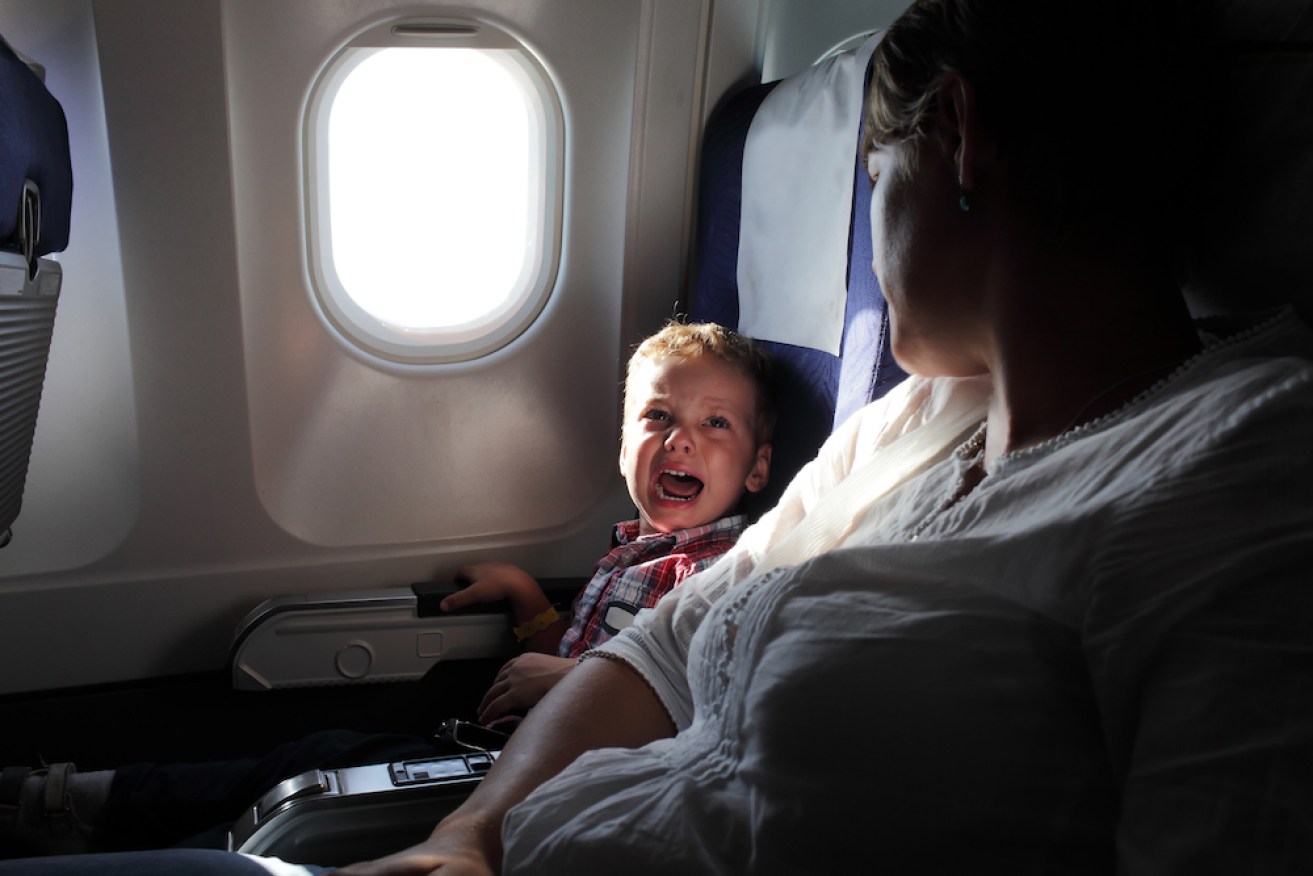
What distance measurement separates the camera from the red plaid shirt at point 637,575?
1975 mm

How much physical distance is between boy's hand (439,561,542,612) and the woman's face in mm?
1367

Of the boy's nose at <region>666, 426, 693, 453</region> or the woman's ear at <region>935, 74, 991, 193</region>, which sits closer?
the woman's ear at <region>935, 74, 991, 193</region>

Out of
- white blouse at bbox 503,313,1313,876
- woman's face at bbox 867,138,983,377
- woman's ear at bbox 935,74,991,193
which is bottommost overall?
white blouse at bbox 503,313,1313,876

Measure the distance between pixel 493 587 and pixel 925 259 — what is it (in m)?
1.53

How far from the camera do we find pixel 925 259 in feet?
3.43

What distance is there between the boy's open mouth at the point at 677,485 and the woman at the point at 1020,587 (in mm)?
914

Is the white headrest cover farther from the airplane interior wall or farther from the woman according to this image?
the woman

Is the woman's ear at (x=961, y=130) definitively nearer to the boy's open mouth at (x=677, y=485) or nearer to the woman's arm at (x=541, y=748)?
the woman's arm at (x=541, y=748)

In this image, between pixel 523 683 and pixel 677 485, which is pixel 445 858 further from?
pixel 677 485

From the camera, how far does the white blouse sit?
0.61 m

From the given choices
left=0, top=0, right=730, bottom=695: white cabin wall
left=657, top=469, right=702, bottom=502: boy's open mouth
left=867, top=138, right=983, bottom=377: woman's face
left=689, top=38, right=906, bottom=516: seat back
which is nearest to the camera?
left=867, top=138, right=983, bottom=377: woman's face

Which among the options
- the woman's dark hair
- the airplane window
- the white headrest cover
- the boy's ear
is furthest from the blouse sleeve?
the airplane window

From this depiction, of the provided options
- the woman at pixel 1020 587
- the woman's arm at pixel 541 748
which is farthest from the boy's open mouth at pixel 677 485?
the woman at pixel 1020 587

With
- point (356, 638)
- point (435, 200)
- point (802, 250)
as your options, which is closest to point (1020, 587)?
point (802, 250)
